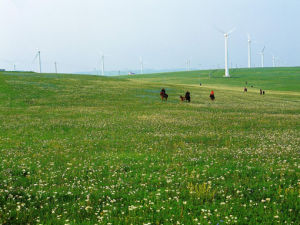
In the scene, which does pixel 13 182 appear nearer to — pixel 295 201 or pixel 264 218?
pixel 264 218

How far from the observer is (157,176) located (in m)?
10.7

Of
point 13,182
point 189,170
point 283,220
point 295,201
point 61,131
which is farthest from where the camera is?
point 61,131

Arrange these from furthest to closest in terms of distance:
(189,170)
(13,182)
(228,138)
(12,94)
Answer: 1. (12,94)
2. (228,138)
3. (189,170)
4. (13,182)

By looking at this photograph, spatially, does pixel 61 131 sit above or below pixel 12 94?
below

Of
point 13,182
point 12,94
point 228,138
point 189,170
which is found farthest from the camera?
point 12,94

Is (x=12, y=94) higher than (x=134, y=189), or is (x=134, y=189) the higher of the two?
(x=12, y=94)

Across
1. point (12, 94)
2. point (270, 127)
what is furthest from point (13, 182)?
point (12, 94)

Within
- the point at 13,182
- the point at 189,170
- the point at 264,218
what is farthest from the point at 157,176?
the point at 13,182

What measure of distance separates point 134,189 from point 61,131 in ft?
49.0

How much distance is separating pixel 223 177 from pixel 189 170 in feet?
5.15

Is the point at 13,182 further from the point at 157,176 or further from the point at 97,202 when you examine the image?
the point at 157,176

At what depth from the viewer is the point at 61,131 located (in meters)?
22.7

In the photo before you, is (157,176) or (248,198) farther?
(157,176)

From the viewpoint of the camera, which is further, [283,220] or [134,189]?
[134,189]
